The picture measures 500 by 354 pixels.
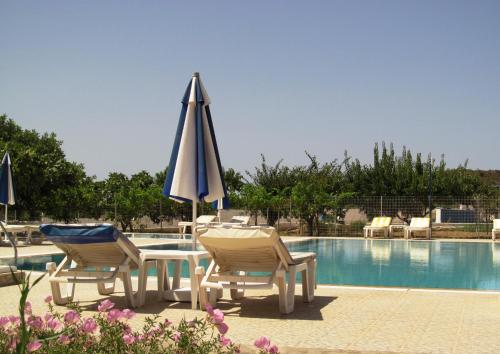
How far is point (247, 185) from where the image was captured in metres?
26.1

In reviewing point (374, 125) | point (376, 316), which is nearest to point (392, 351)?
point (376, 316)

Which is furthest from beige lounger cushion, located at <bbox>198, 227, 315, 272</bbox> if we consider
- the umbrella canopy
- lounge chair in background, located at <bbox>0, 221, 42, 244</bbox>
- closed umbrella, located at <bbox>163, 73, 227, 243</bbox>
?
the umbrella canopy

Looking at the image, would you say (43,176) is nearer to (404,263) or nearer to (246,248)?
(404,263)

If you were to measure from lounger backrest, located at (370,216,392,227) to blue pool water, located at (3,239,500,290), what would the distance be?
1732 mm

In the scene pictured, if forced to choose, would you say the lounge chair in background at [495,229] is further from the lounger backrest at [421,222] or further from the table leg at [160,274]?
the table leg at [160,274]

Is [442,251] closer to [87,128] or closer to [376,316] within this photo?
[376,316]

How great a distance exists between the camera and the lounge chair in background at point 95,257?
6.02 meters

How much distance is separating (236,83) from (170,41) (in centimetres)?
559

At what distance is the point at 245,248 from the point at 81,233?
5.17ft

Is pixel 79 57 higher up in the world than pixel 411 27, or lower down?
lower down

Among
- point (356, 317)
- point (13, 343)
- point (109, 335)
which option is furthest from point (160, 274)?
point (13, 343)

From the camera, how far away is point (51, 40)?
50.1 ft

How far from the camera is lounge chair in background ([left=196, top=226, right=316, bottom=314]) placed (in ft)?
18.7

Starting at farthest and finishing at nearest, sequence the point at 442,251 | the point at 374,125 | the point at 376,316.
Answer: the point at 374,125
the point at 442,251
the point at 376,316
